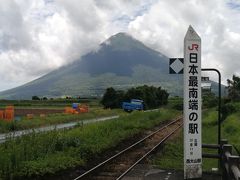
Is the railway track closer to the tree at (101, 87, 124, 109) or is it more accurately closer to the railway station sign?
the railway station sign

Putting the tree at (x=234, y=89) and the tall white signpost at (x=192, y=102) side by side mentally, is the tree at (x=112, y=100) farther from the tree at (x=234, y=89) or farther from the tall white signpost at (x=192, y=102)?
the tall white signpost at (x=192, y=102)

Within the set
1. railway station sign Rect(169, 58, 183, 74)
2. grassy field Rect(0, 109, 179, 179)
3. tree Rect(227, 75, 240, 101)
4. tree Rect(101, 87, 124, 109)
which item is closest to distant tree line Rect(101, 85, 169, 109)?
tree Rect(101, 87, 124, 109)

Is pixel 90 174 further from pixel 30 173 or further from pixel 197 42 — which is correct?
pixel 197 42

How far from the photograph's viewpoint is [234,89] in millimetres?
71812

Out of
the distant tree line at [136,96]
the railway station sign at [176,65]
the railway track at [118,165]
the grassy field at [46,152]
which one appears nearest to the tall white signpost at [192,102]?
the railway station sign at [176,65]

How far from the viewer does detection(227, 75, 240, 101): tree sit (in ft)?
229

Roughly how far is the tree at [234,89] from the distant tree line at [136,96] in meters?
11.3

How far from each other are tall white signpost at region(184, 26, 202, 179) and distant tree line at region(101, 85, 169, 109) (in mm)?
53686

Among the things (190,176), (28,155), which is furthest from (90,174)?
(190,176)

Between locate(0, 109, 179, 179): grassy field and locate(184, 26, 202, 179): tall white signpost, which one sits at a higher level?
locate(184, 26, 202, 179): tall white signpost

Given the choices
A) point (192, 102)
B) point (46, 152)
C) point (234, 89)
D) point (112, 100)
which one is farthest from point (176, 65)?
point (234, 89)

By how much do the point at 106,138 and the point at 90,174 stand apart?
6.52 metres

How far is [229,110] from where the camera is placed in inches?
1527

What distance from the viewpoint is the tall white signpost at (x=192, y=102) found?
9.72m
